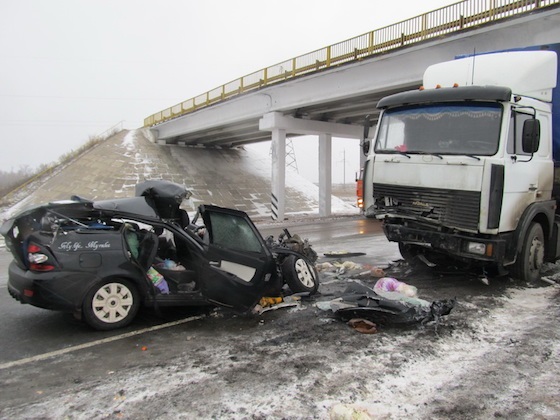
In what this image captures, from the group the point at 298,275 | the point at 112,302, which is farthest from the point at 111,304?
the point at 298,275

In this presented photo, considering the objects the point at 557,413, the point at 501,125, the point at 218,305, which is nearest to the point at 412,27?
the point at 501,125

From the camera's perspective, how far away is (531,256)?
6.43 meters

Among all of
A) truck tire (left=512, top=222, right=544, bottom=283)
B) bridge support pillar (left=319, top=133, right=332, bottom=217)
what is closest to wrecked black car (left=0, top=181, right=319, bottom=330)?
truck tire (left=512, top=222, right=544, bottom=283)

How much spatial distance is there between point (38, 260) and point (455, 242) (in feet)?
16.7

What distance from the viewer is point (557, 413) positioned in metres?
3.01

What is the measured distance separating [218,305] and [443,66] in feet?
18.2

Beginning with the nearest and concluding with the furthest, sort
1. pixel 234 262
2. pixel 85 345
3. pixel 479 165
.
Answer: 1. pixel 85 345
2. pixel 234 262
3. pixel 479 165

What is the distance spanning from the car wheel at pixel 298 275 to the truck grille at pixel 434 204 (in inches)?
64.5

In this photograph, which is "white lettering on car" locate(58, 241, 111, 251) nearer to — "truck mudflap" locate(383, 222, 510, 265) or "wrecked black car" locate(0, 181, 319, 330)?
"wrecked black car" locate(0, 181, 319, 330)

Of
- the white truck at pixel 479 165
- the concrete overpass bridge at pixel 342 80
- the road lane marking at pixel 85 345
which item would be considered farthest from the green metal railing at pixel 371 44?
the road lane marking at pixel 85 345

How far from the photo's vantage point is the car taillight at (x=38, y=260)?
14.2 ft

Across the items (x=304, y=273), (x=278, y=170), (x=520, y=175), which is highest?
(x=520, y=175)

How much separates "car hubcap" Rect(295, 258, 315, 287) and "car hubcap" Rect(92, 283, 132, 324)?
7.14 feet

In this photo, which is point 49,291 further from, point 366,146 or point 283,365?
point 366,146
